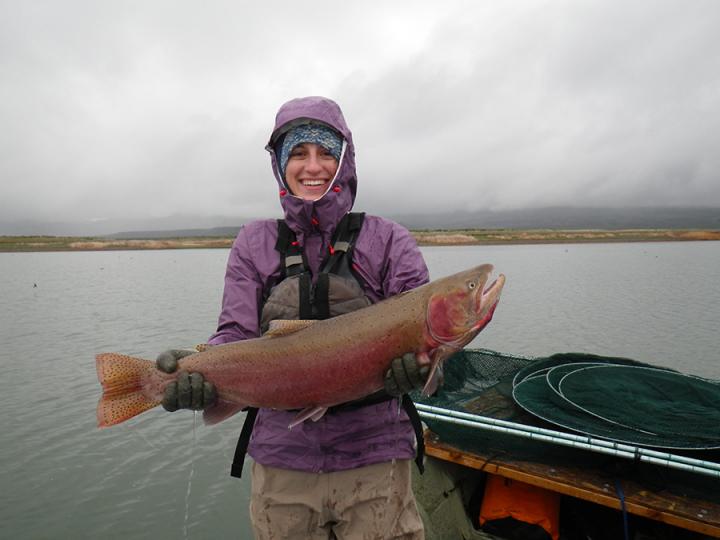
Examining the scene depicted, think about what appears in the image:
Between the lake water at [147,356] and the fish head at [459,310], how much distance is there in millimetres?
5815

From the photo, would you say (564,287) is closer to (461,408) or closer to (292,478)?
(461,408)

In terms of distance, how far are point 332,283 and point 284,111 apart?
142cm

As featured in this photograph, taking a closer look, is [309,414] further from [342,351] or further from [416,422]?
[416,422]

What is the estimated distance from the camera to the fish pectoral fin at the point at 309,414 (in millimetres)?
3215

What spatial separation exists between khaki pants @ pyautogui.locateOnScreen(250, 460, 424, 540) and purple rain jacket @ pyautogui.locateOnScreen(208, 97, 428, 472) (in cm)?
9

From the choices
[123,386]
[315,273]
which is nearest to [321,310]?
[315,273]

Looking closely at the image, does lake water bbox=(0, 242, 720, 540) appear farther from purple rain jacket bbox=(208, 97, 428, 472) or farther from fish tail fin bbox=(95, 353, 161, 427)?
purple rain jacket bbox=(208, 97, 428, 472)

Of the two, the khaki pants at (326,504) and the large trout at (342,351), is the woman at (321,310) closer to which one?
the khaki pants at (326,504)

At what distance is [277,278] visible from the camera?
3742 mm

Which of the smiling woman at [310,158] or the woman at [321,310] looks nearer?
the woman at [321,310]

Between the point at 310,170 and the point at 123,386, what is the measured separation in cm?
208

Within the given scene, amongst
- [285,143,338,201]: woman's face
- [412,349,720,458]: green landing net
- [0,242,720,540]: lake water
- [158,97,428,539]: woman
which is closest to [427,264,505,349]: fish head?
[158,97,428,539]: woman

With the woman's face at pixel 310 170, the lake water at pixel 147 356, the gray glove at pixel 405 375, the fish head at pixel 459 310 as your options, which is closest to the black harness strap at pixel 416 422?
the gray glove at pixel 405 375

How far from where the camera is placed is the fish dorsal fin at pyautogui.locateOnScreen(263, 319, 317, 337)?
3.42 m
